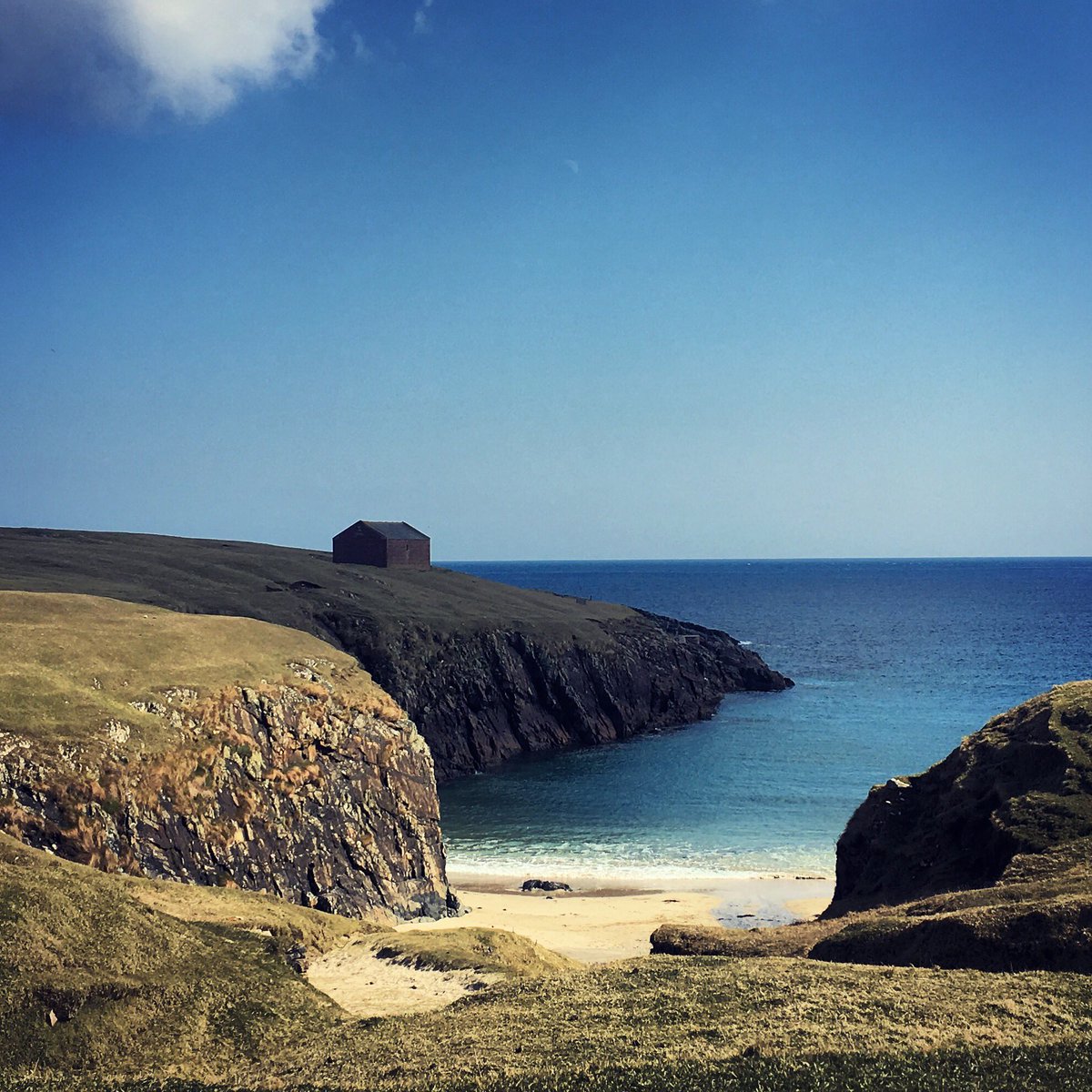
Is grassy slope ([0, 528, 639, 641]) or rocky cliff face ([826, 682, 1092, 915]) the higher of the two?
grassy slope ([0, 528, 639, 641])

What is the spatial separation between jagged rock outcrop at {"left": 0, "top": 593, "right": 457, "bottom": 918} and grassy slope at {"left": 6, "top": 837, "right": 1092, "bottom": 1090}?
8067mm

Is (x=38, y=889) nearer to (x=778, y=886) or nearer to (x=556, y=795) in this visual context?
(x=778, y=886)

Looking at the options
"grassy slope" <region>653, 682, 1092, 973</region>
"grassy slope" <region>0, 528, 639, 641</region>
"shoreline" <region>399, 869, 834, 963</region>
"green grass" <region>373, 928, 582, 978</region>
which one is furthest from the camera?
"grassy slope" <region>0, 528, 639, 641</region>

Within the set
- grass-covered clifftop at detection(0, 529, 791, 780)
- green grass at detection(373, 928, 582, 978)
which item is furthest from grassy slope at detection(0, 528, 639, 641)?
green grass at detection(373, 928, 582, 978)

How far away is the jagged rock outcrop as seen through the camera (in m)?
41.5

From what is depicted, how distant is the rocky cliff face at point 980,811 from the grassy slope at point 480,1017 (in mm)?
11638

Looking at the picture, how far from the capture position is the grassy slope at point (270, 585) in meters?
89.5

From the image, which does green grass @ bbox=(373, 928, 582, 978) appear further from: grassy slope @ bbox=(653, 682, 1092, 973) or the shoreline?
the shoreline

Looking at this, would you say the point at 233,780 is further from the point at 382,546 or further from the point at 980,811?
the point at 382,546

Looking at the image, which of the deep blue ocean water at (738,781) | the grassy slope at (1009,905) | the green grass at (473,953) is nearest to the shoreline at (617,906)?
the deep blue ocean water at (738,781)

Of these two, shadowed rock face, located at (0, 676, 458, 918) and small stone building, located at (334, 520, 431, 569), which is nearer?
shadowed rock face, located at (0, 676, 458, 918)

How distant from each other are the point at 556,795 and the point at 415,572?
5826 centimetres

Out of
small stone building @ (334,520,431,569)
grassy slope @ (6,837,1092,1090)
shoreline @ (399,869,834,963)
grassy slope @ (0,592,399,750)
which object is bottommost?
shoreline @ (399,869,834,963)

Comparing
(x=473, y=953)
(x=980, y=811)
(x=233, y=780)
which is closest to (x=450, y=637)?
(x=233, y=780)
